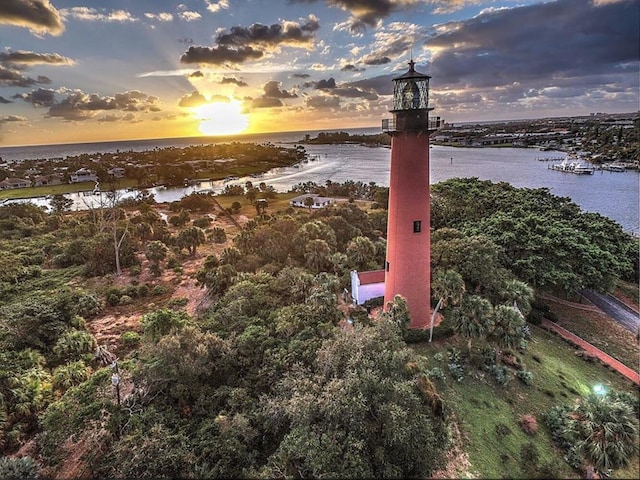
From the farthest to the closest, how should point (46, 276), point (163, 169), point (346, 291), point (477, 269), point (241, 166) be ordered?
point (241, 166), point (163, 169), point (46, 276), point (346, 291), point (477, 269)

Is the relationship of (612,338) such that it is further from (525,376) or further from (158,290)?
(158,290)

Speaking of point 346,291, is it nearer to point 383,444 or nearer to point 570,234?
point 383,444

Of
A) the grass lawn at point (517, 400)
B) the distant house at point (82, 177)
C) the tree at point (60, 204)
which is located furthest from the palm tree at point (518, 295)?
the distant house at point (82, 177)

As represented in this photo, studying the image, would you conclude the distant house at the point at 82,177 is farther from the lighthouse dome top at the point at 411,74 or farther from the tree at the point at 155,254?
the lighthouse dome top at the point at 411,74

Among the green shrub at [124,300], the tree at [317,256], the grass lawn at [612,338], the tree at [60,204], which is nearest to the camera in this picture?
the grass lawn at [612,338]

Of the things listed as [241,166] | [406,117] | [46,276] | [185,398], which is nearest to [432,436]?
[185,398]

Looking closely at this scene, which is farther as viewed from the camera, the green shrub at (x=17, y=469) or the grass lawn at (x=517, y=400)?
the green shrub at (x=17, y=469)

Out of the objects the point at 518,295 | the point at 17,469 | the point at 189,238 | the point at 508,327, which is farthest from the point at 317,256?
the point at 17,469
